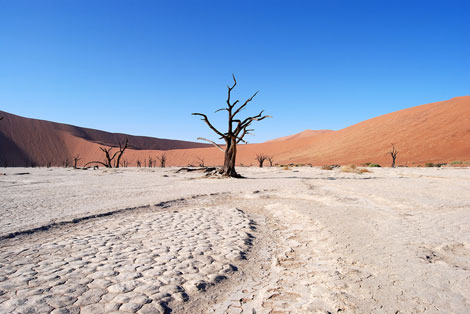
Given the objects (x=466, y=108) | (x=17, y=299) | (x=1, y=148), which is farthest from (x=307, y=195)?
(x=1, y=148)

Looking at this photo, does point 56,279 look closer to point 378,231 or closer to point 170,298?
point 170,298

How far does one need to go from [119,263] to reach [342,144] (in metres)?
48.7

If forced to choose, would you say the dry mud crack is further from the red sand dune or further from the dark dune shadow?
the dark dune shadow

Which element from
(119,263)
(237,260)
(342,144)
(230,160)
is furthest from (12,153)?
(237,260)

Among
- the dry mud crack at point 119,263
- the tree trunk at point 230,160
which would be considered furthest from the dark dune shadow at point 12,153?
the dry mud crack at point 119,263

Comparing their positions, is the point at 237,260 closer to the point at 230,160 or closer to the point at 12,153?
the point at 230,160

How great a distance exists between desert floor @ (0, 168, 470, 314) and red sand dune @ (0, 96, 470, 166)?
30.5m

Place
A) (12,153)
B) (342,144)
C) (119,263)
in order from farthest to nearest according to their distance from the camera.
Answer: (12,153) → (342,144) → (119,263)

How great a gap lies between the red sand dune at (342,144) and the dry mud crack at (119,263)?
31919 mm

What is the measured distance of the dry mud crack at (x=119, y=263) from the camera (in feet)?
7.38

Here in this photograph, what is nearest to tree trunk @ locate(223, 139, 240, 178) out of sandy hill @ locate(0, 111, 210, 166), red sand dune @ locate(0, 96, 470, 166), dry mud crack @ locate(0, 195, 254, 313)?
dry mud crack @ locate(0, 195, 254, 313)

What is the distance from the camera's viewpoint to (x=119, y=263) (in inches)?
119

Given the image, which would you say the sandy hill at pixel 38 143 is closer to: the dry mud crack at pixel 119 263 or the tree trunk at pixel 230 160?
the tree trunk at pixel 230 160

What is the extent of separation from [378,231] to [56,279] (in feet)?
12.7
